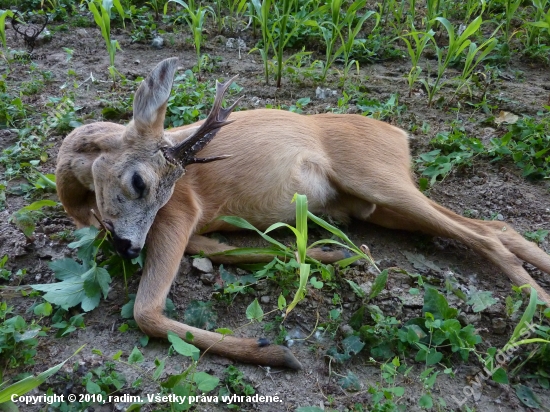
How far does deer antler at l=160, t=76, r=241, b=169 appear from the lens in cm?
361

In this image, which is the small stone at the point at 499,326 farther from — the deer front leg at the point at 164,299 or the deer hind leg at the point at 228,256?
the deer front leg at the point at 164,299

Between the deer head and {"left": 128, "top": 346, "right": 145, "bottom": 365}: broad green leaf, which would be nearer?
{"left": 128, "top": 346, "right": 145, "bottom": 365}: broad green leaf

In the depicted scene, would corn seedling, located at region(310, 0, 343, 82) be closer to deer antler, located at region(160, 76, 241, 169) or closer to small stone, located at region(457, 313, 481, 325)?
deer antler, located at region(160, 76, 241, 169)

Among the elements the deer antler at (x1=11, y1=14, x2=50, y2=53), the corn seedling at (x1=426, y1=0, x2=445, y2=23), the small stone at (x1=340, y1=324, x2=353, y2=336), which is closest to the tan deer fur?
the small stone at (x1=340, y1=324, x2=353, y2=336)

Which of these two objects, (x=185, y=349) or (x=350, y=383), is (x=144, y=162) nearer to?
(x=185, y=349)

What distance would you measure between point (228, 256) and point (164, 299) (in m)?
0.62

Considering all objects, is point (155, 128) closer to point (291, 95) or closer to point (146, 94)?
point (146, 94)

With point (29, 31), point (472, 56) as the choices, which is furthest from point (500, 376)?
point (29, 31)

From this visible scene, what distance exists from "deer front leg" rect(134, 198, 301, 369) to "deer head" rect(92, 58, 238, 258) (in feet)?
0.50

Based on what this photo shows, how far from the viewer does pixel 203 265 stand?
3781 millimetres

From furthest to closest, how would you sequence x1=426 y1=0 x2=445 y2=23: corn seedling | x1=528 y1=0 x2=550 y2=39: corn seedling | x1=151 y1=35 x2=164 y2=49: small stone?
1. x1=151 y1=35 x2=164 y2=49: small stone
2. x1=426 y1=0 x2=445 y2=23: corn seedling
3. x1=528 y1=0 x2=550 y2=39: corn seedling

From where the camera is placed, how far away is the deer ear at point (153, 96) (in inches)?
144

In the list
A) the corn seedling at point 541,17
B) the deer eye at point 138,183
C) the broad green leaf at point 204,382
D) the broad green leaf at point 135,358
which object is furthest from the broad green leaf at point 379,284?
the corn seedling at point 541,17

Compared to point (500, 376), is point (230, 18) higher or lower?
higher
